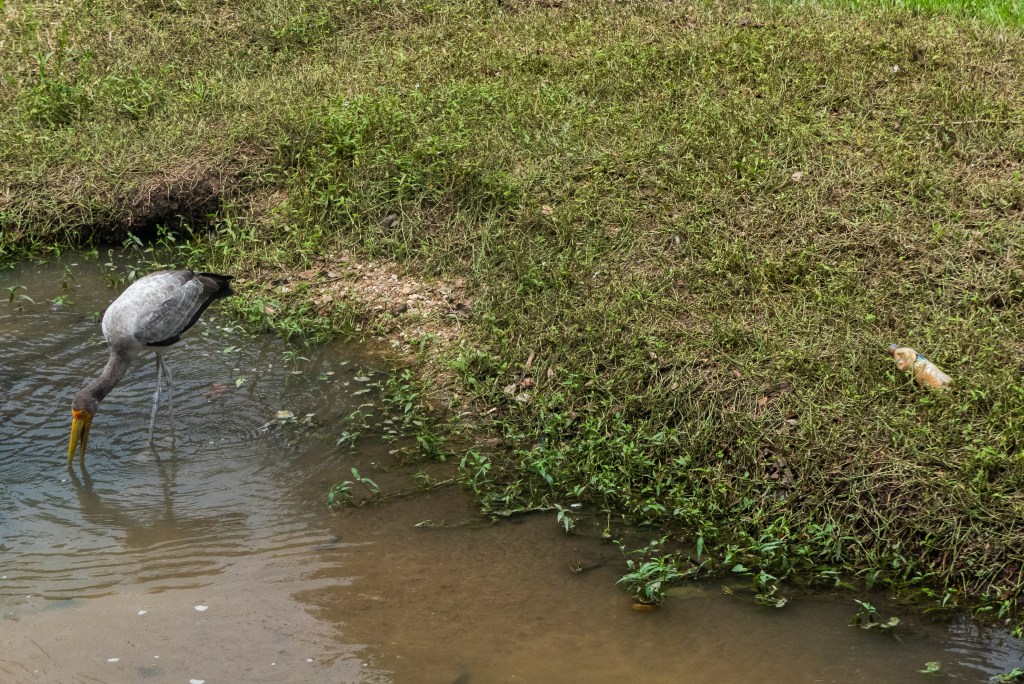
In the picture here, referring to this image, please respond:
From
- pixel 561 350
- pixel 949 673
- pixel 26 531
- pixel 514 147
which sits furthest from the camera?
pixel 514 147

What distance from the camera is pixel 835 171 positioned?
725 cm

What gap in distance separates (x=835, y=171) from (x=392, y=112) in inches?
134

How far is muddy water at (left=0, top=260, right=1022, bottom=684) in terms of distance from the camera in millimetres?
4219

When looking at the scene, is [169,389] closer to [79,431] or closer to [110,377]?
[110,377]

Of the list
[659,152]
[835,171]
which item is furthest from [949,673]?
[659,152]

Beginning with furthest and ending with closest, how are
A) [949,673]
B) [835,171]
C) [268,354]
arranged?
1. [835,171]
2. [268,354]
3. [949,673]

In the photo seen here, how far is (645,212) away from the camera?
713 centimetres

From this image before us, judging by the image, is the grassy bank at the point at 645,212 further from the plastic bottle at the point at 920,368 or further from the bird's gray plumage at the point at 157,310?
the bird's gray plumage at the point at 157,310

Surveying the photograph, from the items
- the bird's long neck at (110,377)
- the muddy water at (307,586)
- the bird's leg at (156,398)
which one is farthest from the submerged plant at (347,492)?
the bird's long neck at (110,377)

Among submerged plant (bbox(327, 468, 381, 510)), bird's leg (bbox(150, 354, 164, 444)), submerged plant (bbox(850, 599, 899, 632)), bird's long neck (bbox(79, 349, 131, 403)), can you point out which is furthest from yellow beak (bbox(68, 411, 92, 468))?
submerged plant (bbox(850, 599, 899, 632))

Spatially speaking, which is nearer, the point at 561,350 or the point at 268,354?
the point at 561,350

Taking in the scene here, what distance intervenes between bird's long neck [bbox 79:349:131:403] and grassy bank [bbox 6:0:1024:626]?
113 centimetres

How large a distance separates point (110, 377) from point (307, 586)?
2017 millimetres

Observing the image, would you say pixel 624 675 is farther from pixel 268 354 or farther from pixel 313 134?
pixel 313 134
